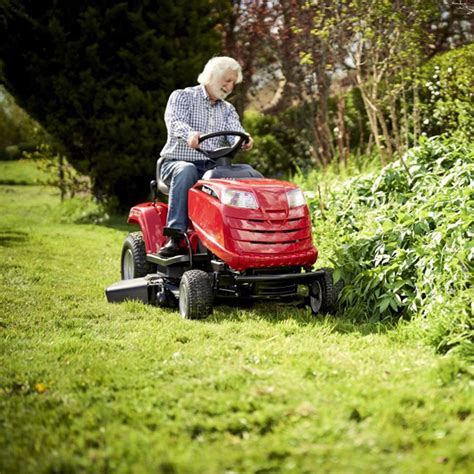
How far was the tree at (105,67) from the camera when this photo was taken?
401 inches

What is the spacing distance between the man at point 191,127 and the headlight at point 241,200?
55cm

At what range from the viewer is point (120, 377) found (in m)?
3.39

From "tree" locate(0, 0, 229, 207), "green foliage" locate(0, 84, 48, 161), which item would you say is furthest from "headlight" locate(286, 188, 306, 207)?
"green foliage" locate(0, 84, 48, 161)

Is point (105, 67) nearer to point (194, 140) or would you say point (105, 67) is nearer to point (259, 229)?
point (194, 140)

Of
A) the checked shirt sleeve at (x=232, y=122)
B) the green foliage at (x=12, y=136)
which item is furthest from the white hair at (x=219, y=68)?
the green foliage at (x=12, y=136)

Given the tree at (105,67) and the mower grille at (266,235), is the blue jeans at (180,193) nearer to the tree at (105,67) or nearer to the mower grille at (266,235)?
the mower grille at (266,235)

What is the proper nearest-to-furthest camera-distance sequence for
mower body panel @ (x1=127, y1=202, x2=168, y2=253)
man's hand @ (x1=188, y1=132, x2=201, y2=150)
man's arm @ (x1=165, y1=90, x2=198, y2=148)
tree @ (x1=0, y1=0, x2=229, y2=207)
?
man's hand @ (x1=188, y1=132, x2=201, y2=150), man's arm @ (x1=165, y1=90, x2=198, y2=148), mower body panel @ (x1=127, y1=202, x2=168, y2=253), tree @ (x1=0, y1=0, x2=229, y2=207)

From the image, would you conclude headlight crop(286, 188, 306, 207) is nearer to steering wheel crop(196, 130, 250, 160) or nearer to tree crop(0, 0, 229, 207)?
steering wheel crop(196, 130, 250, 160)

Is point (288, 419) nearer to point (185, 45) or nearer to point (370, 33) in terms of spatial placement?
point (370, 33)

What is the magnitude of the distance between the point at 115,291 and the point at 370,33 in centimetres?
338

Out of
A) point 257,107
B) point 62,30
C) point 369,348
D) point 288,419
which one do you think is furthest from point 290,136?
point 288,419

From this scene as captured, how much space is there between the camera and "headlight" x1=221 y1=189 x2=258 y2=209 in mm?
4547

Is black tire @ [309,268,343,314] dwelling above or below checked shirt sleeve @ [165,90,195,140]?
below

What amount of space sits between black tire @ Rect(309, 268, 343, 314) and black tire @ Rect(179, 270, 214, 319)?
723 mm
